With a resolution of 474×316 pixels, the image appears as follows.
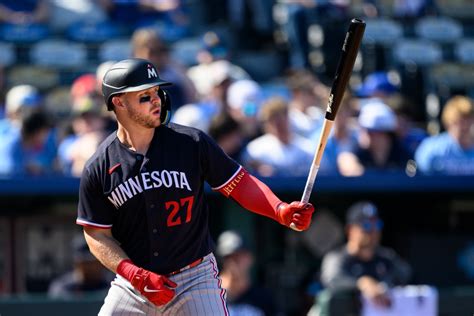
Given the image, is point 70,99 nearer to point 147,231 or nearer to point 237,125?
point 237,125

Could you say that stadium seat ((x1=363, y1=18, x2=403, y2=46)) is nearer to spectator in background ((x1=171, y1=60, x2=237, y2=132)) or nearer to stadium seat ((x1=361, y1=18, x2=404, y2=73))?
stadium seat ((x1=361, y1=18, x2=404, y2=73))

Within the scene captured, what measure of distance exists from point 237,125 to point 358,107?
1.83m

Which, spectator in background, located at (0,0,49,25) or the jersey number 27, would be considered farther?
spectator in background, located at (0,0,49,25)

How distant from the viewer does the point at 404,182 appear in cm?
857

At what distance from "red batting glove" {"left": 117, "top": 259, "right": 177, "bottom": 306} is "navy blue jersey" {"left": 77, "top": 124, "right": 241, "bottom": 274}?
0.15 metres

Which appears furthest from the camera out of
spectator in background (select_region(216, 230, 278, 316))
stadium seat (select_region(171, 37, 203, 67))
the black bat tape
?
stadium seat (select_region(171, 37, 203, 67))

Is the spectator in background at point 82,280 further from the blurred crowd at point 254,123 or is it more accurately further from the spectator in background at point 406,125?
the spectator in background at point 406,125

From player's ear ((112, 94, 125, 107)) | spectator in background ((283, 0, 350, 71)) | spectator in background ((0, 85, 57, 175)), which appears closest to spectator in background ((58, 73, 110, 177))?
spectator in background ((0, 85, 57, 175))

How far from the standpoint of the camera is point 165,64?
8.91m

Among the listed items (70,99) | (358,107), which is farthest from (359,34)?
(70,99)

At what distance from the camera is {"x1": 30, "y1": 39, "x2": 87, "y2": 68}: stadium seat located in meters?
10.6

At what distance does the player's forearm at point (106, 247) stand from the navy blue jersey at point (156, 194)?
5 cm

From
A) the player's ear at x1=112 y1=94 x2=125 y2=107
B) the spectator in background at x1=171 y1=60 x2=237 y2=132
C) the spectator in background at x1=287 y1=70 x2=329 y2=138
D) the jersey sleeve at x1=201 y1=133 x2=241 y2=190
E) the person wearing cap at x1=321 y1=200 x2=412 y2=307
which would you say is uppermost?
the player's ear at x1=112 y1=94 x2=125 y2=107

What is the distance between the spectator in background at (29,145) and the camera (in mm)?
8492
